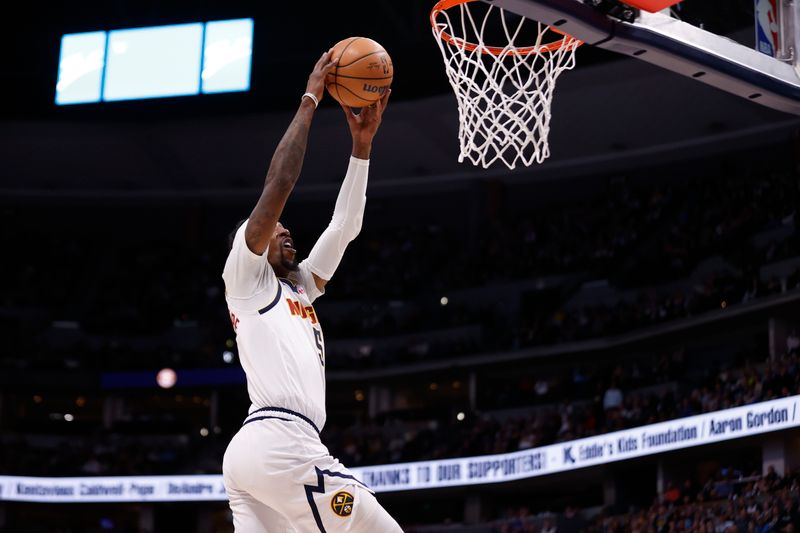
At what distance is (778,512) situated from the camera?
14.6 metres

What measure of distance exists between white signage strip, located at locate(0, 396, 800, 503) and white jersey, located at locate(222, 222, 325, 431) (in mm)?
13535

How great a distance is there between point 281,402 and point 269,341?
25 cm

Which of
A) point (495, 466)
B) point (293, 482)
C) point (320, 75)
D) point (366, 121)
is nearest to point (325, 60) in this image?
point (320, 75)

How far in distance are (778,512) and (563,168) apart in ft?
49.1

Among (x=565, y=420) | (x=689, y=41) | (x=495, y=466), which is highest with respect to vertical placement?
(x=565, y=420)

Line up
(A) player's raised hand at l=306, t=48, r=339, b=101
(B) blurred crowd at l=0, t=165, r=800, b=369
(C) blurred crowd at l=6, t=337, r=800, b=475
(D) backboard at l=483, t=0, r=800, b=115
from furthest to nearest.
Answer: (B) blurred crowd at l=0, t=165, r=800, b=369 → (C) blurred crowd at l=6, t=337, r=800, b=475 → (D) backboard at l=483, t=0, r=800, b=115 → (A) player's raised hand at l=306, t=48, r=339, b=101

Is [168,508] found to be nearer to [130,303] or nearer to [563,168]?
[130,303]

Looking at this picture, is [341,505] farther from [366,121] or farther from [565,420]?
[565,420]

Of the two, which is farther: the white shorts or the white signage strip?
the white signage strip

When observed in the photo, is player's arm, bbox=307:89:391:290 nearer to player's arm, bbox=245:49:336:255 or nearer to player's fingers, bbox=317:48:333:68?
player's fingers, bbox=317:48:333:68

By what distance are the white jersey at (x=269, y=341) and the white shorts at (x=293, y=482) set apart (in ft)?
0.25

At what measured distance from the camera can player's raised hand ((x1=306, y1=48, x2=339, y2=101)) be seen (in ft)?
15.4

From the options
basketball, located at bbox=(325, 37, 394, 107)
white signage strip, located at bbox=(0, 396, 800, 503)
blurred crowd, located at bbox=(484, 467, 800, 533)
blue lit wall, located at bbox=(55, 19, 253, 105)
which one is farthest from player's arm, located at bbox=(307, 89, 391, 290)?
blue lit wall, located at bbox=(55, 19, 253, 105)

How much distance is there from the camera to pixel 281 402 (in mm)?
4508
